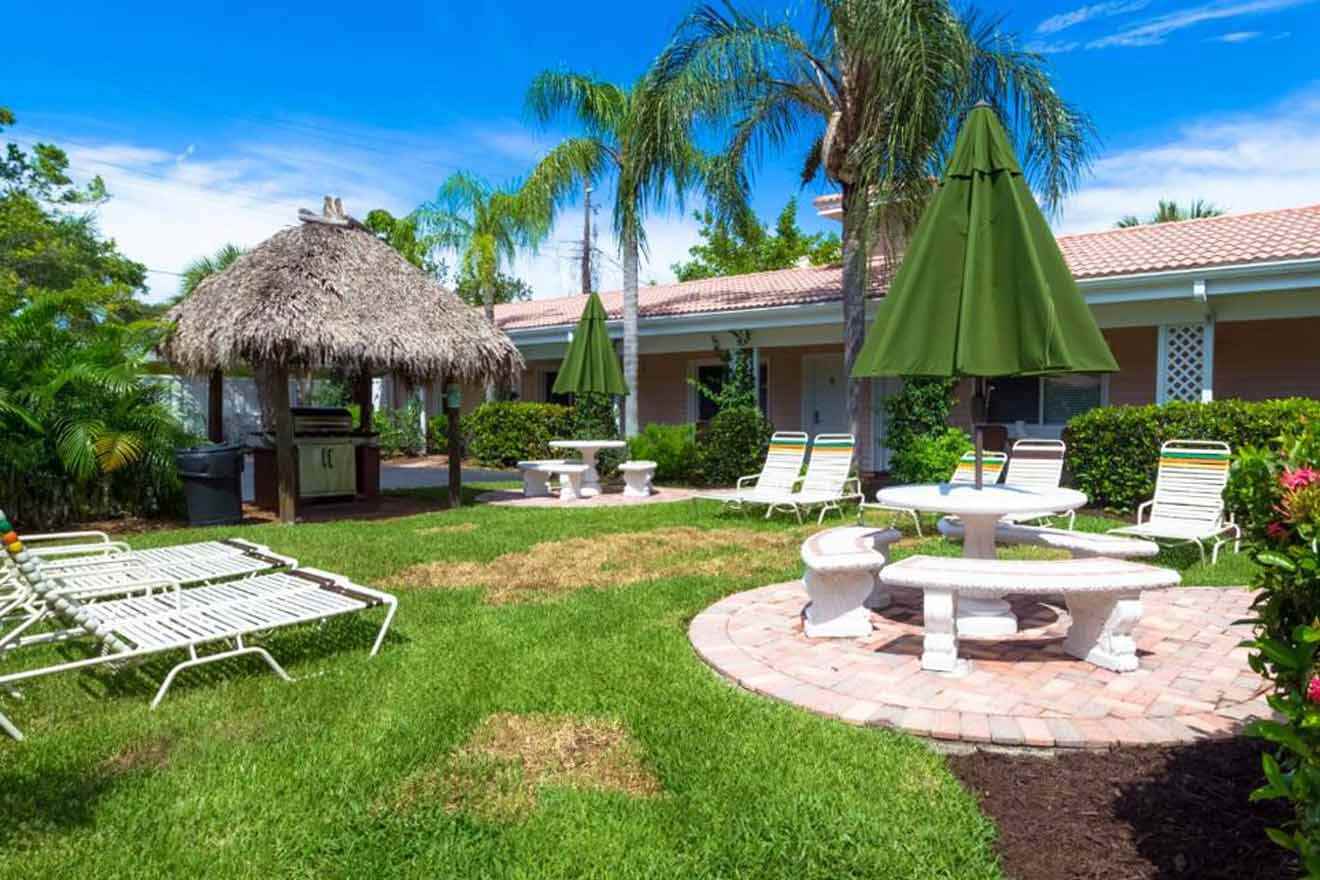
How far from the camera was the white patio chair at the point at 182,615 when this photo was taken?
379 centimetres

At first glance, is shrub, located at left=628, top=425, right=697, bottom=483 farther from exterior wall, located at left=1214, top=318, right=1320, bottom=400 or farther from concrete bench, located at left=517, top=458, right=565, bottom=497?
exterior wall, located at left=1214, top=318, right=1320, bottom=400

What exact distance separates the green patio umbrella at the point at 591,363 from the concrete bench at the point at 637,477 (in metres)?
1.52

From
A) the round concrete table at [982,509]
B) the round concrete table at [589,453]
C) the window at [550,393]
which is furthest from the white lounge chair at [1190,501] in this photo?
the window at [550,393]

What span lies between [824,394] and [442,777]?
46.0 ft

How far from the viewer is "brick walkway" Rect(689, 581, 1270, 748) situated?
11.3 ft

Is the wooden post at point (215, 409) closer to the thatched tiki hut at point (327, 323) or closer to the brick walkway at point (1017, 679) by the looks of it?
the thatched tiki hut at point (327, 323)

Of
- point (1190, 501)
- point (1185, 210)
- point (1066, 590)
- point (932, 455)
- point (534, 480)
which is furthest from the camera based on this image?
point (1185, 210)

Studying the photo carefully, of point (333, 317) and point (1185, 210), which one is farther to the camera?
point (1185, 210)

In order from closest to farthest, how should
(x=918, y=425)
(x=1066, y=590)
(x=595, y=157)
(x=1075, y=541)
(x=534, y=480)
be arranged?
(x=1066, y=590) → (x=1075, y=541) → (x=918, y=425) → (x=534, y=480) → (x=595, y=157)

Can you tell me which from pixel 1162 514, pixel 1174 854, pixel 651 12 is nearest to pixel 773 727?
pixel 1174 854

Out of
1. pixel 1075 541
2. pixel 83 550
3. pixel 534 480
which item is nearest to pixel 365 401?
pixel 534 480

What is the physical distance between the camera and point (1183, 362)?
11.2m

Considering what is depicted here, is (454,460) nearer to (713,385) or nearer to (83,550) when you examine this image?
(83,550)

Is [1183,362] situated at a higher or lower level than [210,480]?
higher
